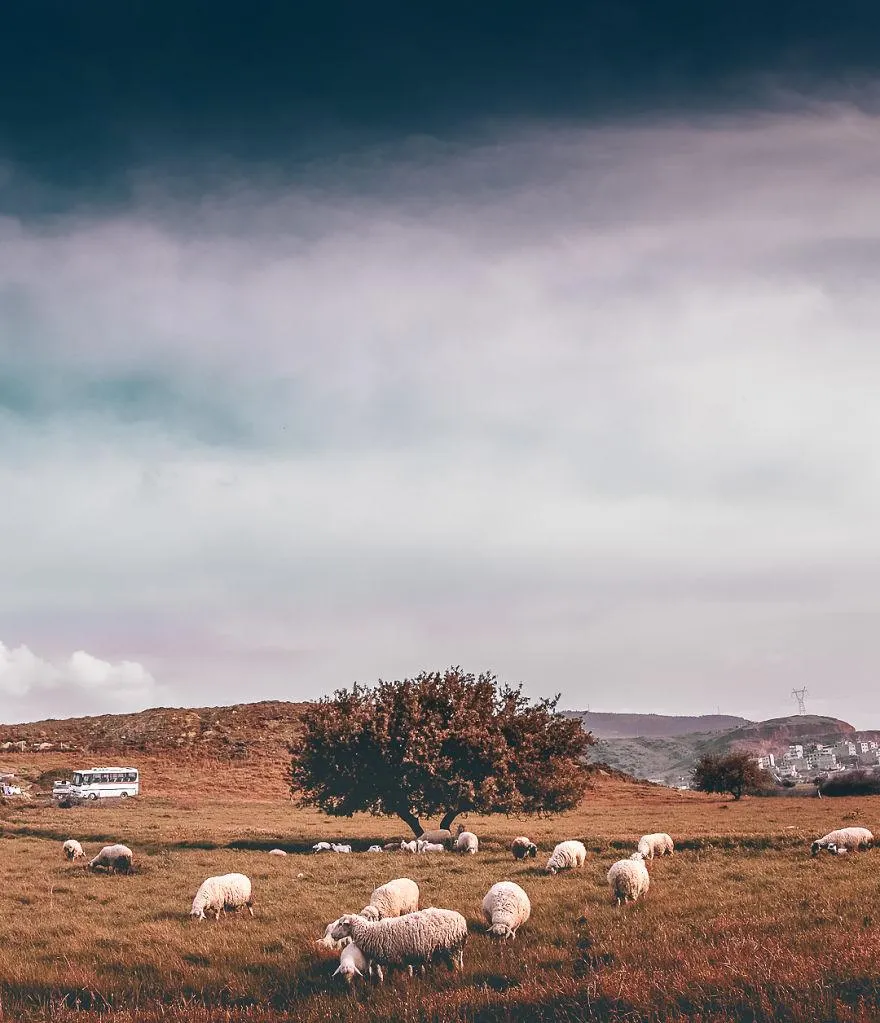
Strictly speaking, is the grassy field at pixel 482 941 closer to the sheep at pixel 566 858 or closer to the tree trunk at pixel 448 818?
the sheep at pixel 566 858

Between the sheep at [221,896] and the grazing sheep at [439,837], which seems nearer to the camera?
the sheep at [221,896]

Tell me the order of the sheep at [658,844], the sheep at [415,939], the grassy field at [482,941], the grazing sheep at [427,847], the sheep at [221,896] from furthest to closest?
the grazing sheep at [427,847]
the sheep at [658,844]
the sheep at [221,896]
the sheep at [415,939]
the grassy field at [482,941]

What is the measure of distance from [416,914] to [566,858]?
13.2 metres

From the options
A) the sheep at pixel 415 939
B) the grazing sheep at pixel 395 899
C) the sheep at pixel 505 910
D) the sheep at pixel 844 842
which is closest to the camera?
the sheep at pixel 415 939

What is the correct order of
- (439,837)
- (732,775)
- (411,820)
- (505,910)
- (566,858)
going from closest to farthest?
(505,910)
(566,858)
(439,837)
(411,820)
(732,775)

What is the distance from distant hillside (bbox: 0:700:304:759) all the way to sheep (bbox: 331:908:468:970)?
258 ft

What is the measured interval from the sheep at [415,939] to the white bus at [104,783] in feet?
193

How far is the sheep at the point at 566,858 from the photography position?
24828 millimetres

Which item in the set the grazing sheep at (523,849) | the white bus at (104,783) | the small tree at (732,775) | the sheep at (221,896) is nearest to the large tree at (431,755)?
the grazing sheep at (523,849)

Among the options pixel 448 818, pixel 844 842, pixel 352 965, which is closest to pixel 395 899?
pixel 352 965

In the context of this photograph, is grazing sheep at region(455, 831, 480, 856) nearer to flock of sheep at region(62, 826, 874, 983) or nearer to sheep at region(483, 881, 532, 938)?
Answer: flock of sheep at region(62, 826, 874, 983)

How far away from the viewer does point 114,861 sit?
28.1m

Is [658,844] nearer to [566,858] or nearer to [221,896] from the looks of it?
[566,858]

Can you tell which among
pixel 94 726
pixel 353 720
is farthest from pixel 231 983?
pixel 94 726
